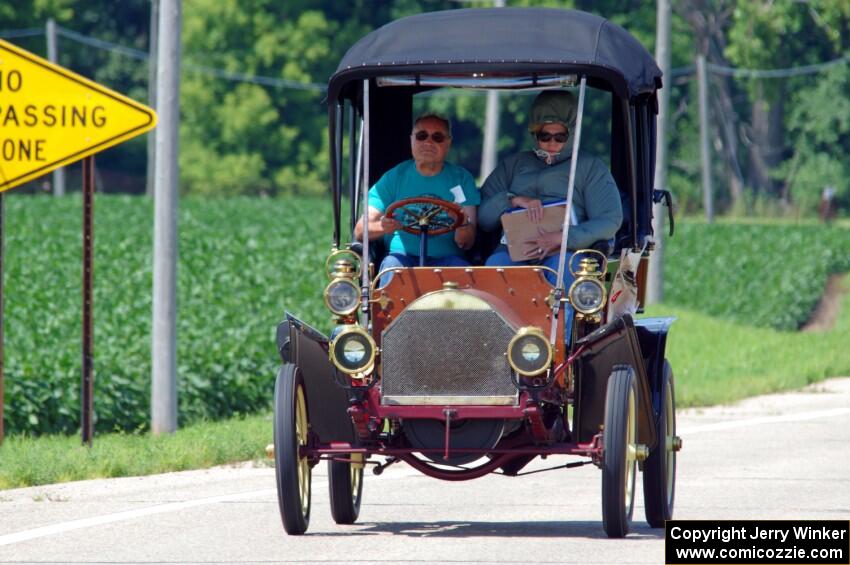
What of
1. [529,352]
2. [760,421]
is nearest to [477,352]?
[529,352]

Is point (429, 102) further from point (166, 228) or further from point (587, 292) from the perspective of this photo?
point (587, 292)

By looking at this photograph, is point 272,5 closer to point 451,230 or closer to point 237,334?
point 237,334

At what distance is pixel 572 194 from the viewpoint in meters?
9.55

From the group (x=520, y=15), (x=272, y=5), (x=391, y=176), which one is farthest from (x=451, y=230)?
(x=272, y=5)

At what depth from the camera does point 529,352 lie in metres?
8.78

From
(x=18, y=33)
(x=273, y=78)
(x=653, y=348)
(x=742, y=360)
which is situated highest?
(x=18, y=33)

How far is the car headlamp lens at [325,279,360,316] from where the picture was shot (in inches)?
360

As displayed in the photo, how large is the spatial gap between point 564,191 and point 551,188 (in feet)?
0.23

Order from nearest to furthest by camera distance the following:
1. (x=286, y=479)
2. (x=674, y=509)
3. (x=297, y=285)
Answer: (x=286, y=479)
(x=674, y=509)
(x=297, y=285)

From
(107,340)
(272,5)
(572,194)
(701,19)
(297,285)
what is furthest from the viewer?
(272,5)

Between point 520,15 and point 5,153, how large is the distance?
5.16 metres

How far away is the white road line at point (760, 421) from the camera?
603 inches

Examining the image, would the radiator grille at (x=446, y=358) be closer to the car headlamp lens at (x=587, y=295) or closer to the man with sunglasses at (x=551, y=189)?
the car headlamp lens at (x=587, y=295)

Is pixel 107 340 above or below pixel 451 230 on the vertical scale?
below
